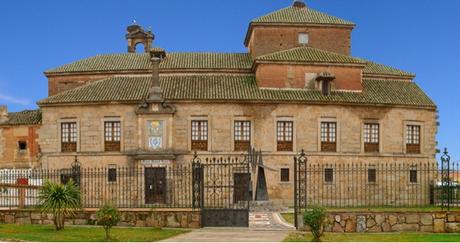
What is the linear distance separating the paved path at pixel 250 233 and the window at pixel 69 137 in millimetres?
16792

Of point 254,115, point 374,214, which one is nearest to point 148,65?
point 254,115

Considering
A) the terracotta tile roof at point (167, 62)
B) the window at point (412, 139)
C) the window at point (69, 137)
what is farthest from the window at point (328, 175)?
the window at point (69, 137)

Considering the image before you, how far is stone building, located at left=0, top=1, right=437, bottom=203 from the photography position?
39.3 metres

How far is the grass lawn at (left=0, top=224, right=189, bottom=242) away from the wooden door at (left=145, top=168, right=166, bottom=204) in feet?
48.9

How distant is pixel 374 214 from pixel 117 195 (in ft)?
59.0

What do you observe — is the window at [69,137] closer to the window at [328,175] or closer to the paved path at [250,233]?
the window at [328,175]

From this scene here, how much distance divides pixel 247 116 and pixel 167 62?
7.26 metres

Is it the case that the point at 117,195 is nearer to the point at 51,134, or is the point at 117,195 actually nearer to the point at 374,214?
the point at 51,134

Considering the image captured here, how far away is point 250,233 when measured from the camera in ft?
70.2

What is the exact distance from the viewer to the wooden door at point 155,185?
1505 inches

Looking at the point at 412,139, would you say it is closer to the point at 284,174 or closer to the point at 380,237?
the point at 284,174

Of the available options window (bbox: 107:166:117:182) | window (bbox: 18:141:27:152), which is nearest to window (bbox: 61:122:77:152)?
window (bbox: 107:166:117:182)

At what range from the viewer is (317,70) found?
40.9 m

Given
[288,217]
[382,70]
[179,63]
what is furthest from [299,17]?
[288,217]
